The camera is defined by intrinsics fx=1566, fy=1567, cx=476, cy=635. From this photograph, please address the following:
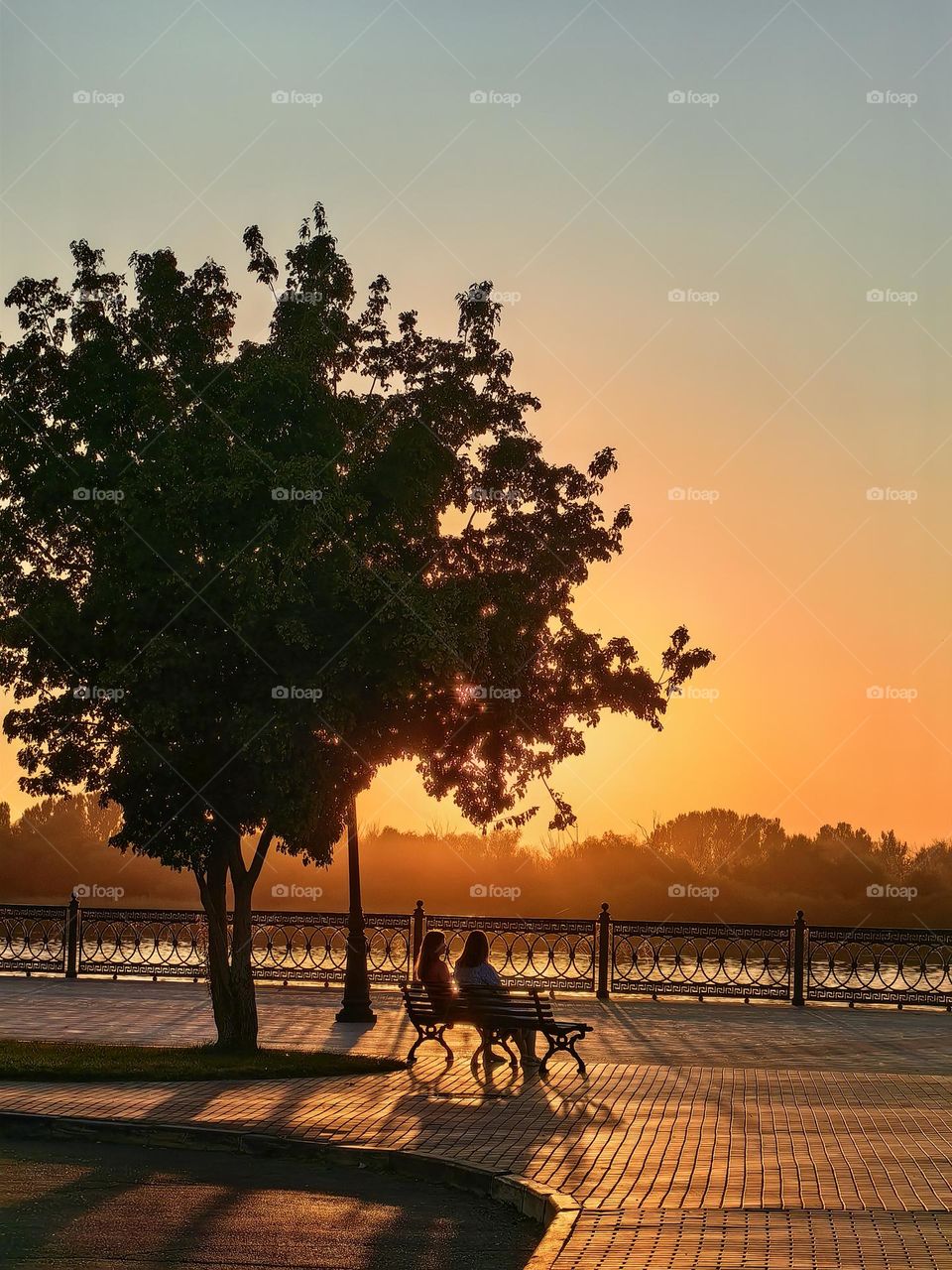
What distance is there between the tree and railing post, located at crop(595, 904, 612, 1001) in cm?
705

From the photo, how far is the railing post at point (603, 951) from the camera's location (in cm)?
2547

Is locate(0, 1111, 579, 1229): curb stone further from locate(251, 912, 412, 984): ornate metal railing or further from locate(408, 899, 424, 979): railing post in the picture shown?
locate(251, 912, 412, 984): ornate metal railing

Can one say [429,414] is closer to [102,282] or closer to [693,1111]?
[102,282]

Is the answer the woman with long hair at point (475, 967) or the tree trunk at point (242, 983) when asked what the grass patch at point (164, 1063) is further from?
the woman with long hair at point (475, 967)

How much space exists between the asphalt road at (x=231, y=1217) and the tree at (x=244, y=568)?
5.91 meters

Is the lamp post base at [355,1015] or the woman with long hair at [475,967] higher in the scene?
the woman with long hair at [475,967]

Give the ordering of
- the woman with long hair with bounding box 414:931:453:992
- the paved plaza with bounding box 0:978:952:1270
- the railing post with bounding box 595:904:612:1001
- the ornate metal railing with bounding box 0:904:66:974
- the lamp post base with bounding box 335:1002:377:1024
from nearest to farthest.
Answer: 1. the paved plaza with bounding box 0:978:952:1270
2. the woman with long hair with bounding box 414:931:453:992
3. the lamp post base with bounding box 335:1002:377:1024
4. the railing post with bounding box 595:904:612:1001
5. the ornate metal railing with bounding box 0:904:66:974

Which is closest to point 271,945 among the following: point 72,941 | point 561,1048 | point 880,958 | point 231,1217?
point 72,941

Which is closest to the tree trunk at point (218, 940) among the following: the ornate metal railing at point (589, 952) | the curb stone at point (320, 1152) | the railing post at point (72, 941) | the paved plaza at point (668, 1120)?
the paved plaza at point (668, 1120)

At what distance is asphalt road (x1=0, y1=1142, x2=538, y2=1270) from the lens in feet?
26.8

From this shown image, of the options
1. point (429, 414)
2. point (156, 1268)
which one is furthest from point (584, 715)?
point (156, 1268)

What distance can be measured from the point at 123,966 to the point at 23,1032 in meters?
8.37

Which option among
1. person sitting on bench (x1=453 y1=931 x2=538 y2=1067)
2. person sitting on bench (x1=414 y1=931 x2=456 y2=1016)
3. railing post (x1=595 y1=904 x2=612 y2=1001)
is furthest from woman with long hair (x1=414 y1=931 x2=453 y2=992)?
railing post (x1=595 y1=904 x2=612 y2=1001)

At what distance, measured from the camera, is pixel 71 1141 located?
11703mm
